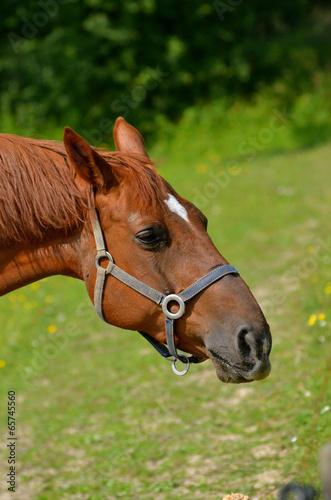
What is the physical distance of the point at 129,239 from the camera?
101 inches

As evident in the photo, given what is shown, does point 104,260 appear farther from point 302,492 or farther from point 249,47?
point 249,47

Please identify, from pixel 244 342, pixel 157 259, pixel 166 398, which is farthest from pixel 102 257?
pixel 166 398

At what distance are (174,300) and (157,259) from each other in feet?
0.64

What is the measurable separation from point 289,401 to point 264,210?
5.91 meters

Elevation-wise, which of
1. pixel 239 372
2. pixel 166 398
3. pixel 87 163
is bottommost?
pixel 166 398

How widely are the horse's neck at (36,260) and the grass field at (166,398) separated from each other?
737 millimetres

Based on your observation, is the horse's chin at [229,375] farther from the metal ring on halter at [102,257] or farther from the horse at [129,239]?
the metal ring on halter at [102,257]

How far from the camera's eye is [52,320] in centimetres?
716

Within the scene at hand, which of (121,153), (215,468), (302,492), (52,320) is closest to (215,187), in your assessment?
(52,320)

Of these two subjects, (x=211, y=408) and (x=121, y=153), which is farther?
(x=211, y=408)

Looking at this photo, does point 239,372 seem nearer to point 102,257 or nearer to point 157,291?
point 157,291

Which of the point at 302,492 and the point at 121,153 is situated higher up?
the point at 121,153

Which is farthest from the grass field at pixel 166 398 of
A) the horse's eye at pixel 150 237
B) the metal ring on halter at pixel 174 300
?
the metal ring on halter at pixel 174 300

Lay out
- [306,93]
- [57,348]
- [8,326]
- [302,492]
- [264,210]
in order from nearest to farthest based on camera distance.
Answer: [302,492]
[57,348]
[8,326]
[264,210]
[306,93]
